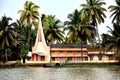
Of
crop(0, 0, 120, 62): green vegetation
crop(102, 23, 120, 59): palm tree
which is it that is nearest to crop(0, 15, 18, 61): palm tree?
crop(0, 0, 120, 62): green vegetation

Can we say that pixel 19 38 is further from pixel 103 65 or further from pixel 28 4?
pixel 103 65

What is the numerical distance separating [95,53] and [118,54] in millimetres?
11243

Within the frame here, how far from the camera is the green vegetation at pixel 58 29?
57.1m

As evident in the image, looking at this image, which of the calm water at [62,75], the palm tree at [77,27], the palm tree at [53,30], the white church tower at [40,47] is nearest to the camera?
the calm water at [62,75]

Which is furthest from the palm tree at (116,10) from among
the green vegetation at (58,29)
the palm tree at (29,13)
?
the palm tree at (29,13)

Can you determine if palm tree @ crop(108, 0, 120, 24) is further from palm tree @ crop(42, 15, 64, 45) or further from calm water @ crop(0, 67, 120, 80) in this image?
calm water @ crop(0, 67, 120, 80)

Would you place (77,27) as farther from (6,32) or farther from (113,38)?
(6,32)

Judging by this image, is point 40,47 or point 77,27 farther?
point 40,47

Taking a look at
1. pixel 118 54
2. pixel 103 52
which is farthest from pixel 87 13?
pixel 118 54

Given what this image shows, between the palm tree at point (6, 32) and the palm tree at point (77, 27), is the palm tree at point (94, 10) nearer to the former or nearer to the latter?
the palm tree at point (77, 27)

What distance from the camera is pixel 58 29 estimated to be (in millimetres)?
64875

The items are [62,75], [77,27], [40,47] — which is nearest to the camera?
[62,75]

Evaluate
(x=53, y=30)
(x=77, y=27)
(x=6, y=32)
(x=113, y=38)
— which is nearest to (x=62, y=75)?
(x=113, y=38)

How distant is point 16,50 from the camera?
65062 mm
